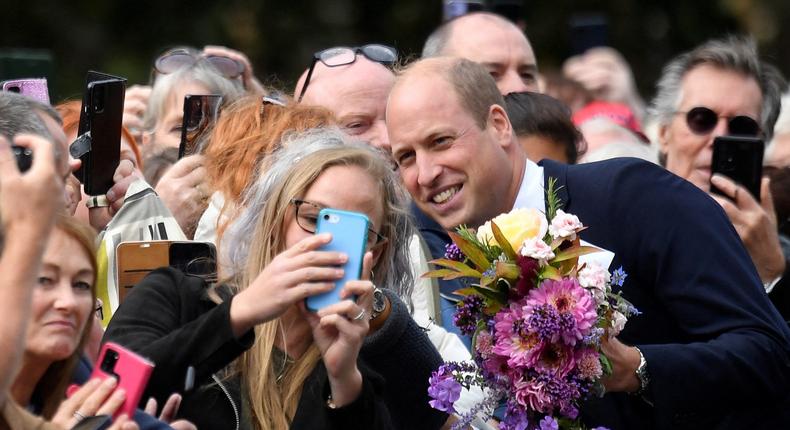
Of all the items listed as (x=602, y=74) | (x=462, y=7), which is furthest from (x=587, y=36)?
(x=462, y=7)

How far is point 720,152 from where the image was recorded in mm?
5250

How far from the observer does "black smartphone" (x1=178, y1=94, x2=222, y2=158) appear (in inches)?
198

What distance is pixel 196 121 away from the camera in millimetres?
5066

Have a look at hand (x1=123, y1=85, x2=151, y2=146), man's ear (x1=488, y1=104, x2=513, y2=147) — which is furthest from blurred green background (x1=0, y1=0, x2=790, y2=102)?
man's ear (x1=488, y1=104, x2=513, y2=147)

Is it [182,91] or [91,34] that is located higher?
[182,91]

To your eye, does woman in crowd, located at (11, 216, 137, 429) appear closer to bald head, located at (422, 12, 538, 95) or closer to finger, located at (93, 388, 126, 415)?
finger, located at (93, 388, 126, 415)

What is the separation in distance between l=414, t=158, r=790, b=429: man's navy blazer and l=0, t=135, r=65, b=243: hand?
1777 mm

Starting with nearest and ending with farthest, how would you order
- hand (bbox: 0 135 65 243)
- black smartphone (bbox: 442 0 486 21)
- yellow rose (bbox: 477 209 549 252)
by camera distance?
hand (bbox: 0 135 65 243), yellow rose (bbox: 477 209 549 252), black smartphone (bbox: 442 0 486 21)

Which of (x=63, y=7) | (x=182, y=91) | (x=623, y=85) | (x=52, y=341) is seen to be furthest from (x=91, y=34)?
(x=52, y=341)

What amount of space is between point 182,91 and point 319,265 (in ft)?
8.63

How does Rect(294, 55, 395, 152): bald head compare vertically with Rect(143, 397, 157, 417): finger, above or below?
below

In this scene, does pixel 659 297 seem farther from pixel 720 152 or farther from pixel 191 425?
pixel 191 425

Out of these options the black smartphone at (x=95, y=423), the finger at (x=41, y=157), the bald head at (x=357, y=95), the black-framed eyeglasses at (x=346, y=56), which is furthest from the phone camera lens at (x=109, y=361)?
the black-framed eyeglasses at (x=346, y=56)

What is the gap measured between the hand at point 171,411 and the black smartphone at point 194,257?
0.63m
